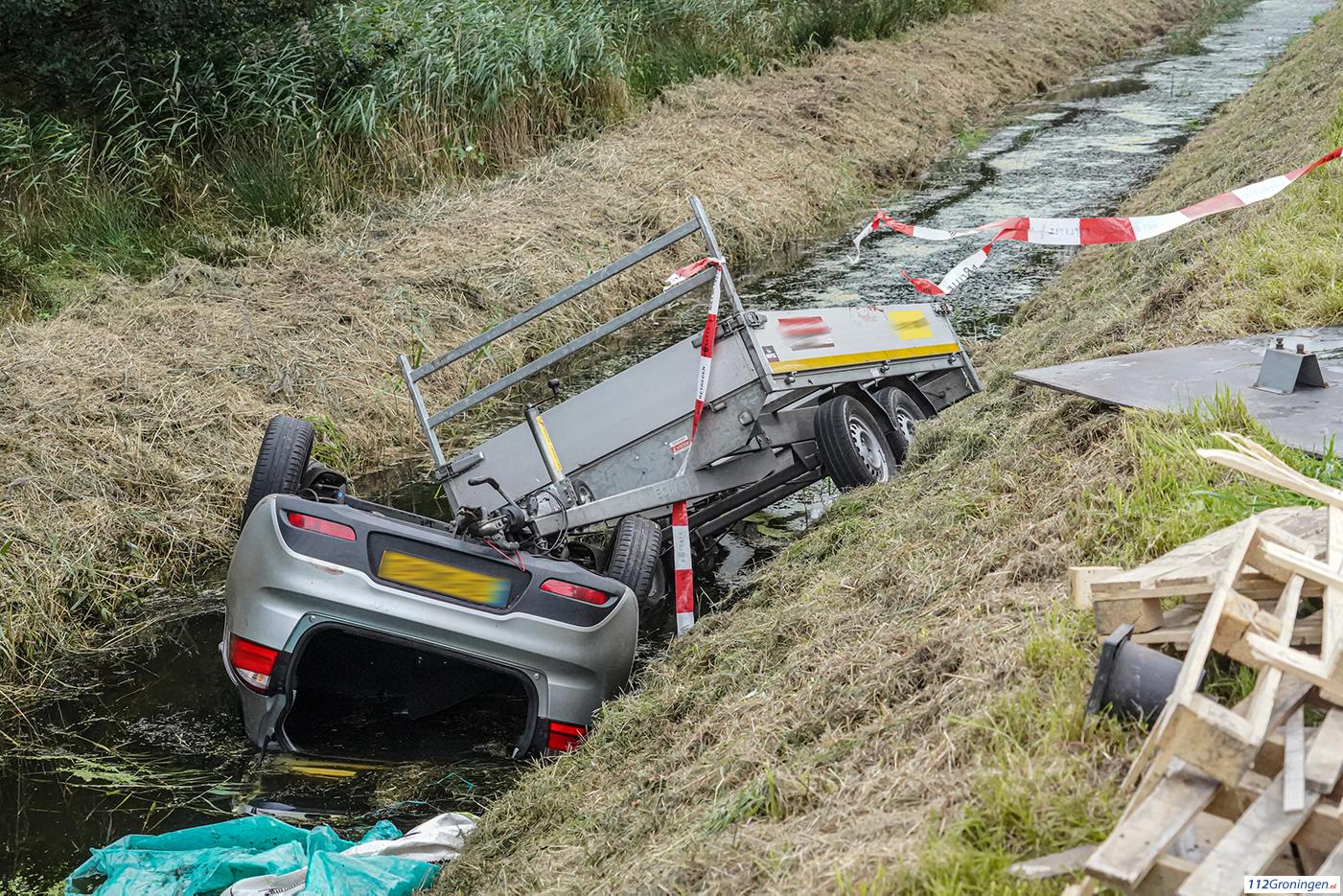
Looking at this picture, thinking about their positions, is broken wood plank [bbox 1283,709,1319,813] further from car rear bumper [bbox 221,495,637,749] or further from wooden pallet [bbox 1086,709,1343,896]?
car rear bumper [bbox 221,495,637,749]

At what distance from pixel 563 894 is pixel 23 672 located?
3.97 m

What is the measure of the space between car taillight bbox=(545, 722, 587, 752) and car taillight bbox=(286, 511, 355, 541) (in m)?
1.14

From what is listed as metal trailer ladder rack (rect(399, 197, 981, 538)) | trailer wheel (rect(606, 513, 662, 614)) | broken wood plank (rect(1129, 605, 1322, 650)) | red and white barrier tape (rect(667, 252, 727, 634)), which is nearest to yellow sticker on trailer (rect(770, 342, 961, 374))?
metal trailer ladder rack (rect(399, 197, 981, 538))

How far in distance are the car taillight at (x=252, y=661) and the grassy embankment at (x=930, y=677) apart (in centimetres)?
109

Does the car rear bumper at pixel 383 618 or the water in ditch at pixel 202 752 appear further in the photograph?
the water in ditch at pixel 202 752

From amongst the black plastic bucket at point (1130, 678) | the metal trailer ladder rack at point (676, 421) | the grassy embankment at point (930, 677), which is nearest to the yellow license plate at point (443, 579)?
the grassy embankment at point (930, 677)

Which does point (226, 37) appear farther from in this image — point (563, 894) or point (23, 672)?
point (563, 894)

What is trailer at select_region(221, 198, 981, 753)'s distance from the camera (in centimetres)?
502

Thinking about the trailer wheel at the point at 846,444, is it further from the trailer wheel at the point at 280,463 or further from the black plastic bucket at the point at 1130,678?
the black plastic bucket at the point at 1130,678

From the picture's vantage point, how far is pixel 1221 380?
494 centimetres

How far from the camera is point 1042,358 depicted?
24.0 feet

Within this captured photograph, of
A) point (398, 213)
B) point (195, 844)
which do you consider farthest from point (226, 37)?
point (195, 844)

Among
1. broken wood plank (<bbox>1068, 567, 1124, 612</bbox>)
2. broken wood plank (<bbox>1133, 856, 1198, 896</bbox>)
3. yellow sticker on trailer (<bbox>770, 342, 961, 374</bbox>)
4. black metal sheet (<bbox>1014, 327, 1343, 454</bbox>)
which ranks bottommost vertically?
yellow sticker on trailer (<bbox>770, 342, 961, 374</bbox>)

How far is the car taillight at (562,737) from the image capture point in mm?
5172
